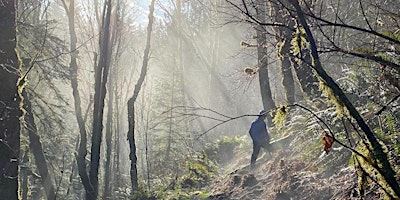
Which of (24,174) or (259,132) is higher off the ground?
(24,174)

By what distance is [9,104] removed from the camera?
7.26 metres

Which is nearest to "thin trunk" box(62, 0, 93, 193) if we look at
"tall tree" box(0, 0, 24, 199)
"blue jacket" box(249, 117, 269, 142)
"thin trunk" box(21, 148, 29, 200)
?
"thin trunk" box(21, 148, 29, 200)

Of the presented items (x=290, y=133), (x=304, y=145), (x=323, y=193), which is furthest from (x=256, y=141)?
(x=323, y=193)

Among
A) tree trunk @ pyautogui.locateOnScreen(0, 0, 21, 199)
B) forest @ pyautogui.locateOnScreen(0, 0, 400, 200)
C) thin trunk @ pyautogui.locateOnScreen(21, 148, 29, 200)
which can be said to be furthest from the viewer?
thin trunk @ pyautogui.locateOnScreen(21, 148, 29, 200)

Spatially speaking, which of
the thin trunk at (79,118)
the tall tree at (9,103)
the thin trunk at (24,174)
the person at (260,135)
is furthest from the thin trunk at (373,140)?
the thin trunk at (24,174)

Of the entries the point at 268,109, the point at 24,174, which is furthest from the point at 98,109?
the point at 24,174

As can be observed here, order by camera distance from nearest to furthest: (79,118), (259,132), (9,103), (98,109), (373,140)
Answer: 1. (373,140)
2. (9,103)
3. (259,132)
4. (98,109)
5. (79,118)

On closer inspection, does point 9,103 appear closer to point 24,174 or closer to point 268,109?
point 268,109

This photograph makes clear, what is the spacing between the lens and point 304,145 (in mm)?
9180

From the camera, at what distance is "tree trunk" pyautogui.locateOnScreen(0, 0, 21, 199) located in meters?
7.18

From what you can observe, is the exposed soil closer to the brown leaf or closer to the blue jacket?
the blue jacket

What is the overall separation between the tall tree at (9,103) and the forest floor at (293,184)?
14.2 ft

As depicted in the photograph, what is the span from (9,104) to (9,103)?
0.02 m

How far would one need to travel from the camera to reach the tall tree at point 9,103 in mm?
7176
